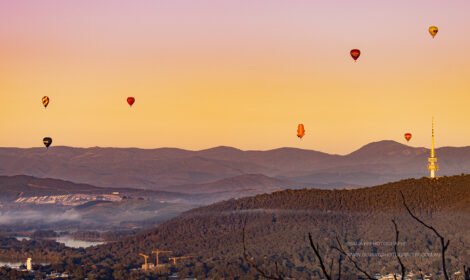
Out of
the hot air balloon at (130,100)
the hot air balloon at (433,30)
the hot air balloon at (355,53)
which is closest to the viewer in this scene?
the hot air balloon at (433,30)

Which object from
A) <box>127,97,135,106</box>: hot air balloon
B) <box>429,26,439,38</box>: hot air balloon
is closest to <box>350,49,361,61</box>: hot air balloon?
<box>429,26,439,38</box>: hot air balloon

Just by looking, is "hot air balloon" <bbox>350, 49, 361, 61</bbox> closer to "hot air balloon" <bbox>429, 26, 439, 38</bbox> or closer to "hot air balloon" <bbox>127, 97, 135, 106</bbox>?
"hot air balloon" <bbox>429, 26, 439, 38</bbox>

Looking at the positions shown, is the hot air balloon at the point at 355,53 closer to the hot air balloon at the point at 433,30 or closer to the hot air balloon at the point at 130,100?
the hot air balloon at the point at 433,30

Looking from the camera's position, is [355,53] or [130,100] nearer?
[355,53]

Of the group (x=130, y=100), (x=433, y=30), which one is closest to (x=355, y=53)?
(x=433, y=30)

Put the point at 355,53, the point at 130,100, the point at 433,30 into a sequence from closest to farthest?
1. the point at 433,30
2. the point at 355,53
3. the point at 130,100

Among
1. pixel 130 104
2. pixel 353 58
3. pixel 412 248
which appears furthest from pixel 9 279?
pixel 353 58

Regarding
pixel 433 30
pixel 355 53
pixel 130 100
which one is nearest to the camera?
pixel 433 30

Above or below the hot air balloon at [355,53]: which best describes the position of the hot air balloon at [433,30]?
above

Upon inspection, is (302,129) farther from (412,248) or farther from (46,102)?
(412,248)

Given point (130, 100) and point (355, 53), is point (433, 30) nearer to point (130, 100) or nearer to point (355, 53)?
point (355, 53)

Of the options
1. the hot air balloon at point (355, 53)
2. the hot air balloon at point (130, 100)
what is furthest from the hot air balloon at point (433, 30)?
the hot air balloon at point (130, 100)
